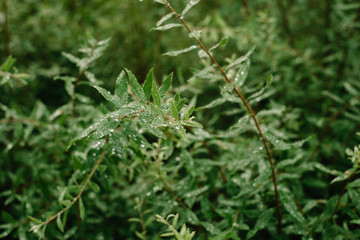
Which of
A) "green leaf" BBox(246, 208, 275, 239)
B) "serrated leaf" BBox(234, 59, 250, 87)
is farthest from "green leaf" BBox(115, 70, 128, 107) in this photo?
"green leaf" BBox(246, 208, 275, 239)

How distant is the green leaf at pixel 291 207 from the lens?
1208mm

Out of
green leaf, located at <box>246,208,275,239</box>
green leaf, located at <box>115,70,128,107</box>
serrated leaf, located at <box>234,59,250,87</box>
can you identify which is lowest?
green leaf, located at <box>246,208,275,239</box>

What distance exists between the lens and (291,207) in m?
1.23

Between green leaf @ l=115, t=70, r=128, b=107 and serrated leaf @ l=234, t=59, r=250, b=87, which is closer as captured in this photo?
green leaf @ l=115, t=70, r=128, b=107

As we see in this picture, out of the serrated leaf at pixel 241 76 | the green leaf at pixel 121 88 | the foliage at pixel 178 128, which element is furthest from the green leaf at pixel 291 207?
the green leaf at pixel 121 88

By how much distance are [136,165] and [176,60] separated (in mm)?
1820

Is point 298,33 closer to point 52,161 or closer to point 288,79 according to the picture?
point 288,79

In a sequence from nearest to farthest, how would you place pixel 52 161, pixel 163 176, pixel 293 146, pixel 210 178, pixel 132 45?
pixel 293 146
pixel 163 176
pixel 210 178
pixel 52 161
pixel 132 45

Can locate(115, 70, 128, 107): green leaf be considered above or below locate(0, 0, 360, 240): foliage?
above

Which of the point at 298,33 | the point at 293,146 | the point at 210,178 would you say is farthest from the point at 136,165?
the point at 298,33

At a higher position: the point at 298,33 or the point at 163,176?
the point at 163,176

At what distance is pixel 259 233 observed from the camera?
151cm

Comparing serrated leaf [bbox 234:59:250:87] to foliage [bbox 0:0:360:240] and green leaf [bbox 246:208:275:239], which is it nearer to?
foliage [bbox 0:0:360:240]

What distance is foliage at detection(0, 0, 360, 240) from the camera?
1.15 meters
